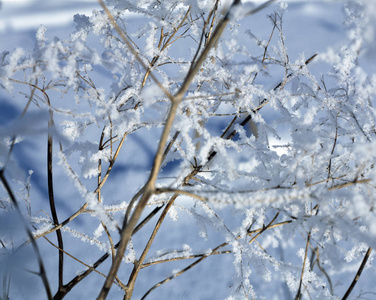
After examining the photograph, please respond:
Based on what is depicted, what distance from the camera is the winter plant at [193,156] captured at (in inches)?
11.6

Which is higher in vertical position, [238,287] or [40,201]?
[40,201]

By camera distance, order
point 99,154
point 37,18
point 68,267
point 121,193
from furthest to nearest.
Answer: point 37,18 → point 121,193 → point 68,267 → point 99,154

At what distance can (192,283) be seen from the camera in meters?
0.91

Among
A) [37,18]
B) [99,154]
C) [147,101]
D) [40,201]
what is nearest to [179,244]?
[40,201]

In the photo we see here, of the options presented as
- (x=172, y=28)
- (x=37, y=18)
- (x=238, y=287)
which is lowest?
(x=238, y=287)

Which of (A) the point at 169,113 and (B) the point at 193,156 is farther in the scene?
(B) the point at 193,156

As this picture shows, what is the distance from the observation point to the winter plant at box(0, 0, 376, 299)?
0.97ft

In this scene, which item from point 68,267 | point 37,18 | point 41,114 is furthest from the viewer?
→ point 37,18

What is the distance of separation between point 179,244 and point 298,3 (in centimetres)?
89

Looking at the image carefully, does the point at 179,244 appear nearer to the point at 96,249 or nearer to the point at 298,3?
the point at 96,249

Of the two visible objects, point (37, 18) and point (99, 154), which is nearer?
point (99, 154)

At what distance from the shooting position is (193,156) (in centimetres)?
49

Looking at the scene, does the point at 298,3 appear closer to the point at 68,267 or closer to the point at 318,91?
the point at 318,91

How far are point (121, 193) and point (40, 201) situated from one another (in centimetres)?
21
